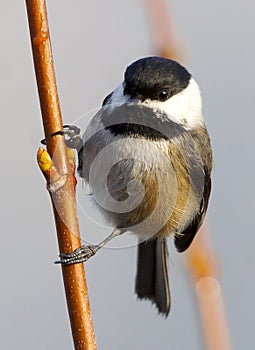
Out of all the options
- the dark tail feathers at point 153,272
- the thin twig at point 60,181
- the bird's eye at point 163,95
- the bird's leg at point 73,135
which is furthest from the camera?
the dark tail feathers at point 153,272

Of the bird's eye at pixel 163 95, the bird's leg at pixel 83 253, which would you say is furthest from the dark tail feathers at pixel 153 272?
the bird's eye at pixel 163 95

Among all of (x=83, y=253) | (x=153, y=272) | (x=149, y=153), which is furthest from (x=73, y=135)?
(x=153, y=272)

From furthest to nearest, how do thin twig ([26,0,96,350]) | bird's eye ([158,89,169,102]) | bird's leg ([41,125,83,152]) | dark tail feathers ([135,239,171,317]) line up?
1. dark tail feathers ([135,239,171,317])
2. bird's eye ([158,89,169,102])
3. bird's leg ([41,125,83,152])
4. thin twig ([26,0,96,350])

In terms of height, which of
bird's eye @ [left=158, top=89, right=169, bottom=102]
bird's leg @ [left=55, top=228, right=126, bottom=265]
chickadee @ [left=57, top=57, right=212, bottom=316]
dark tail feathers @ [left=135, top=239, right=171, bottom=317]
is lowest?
bird's leg @ [left=55, top=228, right=126, bottom=265]

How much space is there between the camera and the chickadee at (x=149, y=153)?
5.43 ft

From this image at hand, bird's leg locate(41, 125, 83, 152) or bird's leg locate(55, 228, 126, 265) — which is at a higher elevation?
bird's leg locate(41, 125, 83, 152)

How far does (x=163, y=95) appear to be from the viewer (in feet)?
5.71

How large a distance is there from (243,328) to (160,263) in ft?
3.67

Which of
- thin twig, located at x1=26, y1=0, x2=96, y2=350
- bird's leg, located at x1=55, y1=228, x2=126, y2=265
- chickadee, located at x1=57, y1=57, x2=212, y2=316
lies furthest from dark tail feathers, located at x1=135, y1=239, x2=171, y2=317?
thin twig, located at x1=26, y1=0, x2=96, y2=350

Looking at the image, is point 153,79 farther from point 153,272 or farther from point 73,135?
point 153,272

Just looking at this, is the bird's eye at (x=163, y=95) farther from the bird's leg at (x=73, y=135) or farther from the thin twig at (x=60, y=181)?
the thin twig at (x=60, y=181)

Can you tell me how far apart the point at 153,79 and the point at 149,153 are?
0.17 metres

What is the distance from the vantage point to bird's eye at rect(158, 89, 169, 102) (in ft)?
5.68

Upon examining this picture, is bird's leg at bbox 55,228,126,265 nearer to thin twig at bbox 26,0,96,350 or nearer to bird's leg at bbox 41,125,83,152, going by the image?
thin twig at bbox 26,0,96,350
